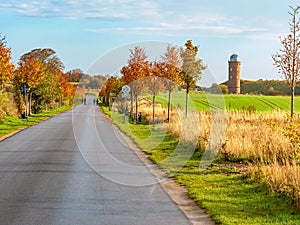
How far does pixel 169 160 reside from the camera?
16.1 m

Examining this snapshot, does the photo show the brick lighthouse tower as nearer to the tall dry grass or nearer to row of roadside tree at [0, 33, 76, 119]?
row of roadside tree at [0, 33, 76, 119]

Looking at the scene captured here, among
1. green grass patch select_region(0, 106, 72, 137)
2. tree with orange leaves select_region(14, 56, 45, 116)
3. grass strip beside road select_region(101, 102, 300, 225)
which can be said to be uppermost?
A: tree with orange leaves select_region(14, 56, 45, 116)

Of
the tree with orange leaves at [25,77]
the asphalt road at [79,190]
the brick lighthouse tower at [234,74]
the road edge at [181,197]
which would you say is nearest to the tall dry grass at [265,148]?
the road edge at [181,197]

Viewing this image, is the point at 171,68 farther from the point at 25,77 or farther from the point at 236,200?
the point at 236,200

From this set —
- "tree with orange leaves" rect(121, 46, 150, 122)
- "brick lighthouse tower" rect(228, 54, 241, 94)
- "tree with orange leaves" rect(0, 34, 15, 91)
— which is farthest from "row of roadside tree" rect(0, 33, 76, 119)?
"brick lighthouse tower" rect(228, 54, 241, 94)

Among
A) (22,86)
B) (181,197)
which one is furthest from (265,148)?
(22,86)

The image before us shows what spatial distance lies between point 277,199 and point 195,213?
1902mm

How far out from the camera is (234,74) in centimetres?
7756

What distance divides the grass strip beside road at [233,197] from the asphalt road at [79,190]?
0.73 m

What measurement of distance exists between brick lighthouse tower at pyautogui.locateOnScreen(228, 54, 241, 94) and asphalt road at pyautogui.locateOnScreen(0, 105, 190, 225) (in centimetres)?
6034

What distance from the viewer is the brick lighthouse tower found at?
76562mm

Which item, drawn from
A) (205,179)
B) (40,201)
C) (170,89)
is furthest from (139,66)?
(40,201)

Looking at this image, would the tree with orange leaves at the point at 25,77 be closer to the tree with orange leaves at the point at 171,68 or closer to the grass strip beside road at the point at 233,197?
the tree with orange leaves at the point at 171,68

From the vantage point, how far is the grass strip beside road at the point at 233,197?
27.2 ft
